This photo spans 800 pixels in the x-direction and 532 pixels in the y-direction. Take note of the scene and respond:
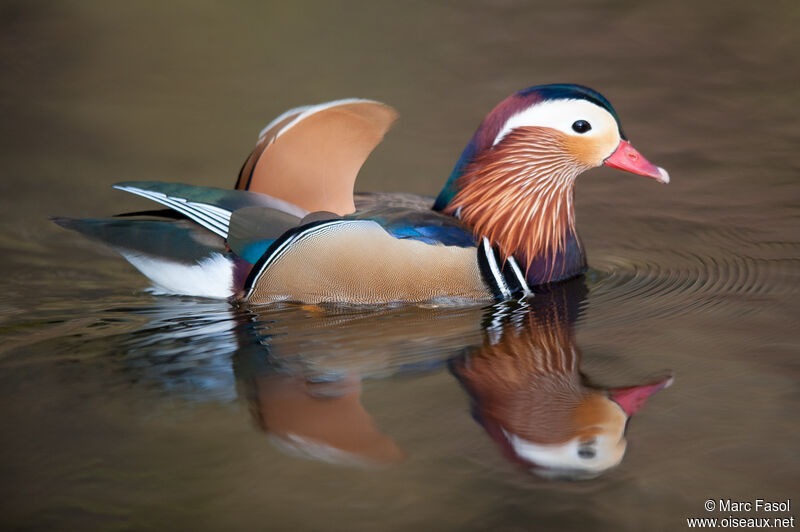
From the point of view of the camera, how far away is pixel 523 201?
429cm

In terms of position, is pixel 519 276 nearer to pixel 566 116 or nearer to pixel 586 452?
pixel 566 116

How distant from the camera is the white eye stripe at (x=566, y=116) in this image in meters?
4.14

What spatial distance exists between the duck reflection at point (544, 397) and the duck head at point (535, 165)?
0.39 metres

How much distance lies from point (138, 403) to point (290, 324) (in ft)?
2.83

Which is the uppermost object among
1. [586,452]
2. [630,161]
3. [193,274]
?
[630,161]

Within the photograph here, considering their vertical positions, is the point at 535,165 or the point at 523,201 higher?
the point at 535,165

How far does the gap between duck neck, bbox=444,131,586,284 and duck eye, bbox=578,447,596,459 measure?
4.77 feet

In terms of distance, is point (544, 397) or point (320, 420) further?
point (544, 397)

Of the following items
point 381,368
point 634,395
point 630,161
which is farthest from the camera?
point 630,161

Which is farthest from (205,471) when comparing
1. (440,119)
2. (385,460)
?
(440,119)

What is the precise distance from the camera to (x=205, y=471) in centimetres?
278

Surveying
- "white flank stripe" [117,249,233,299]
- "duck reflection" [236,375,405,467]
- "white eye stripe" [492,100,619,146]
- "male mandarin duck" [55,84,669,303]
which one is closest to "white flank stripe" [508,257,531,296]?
"male mandarin duck" [55,84,669,303]

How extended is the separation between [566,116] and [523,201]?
16.8 inches

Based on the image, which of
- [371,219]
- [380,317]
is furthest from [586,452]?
[371,219]
